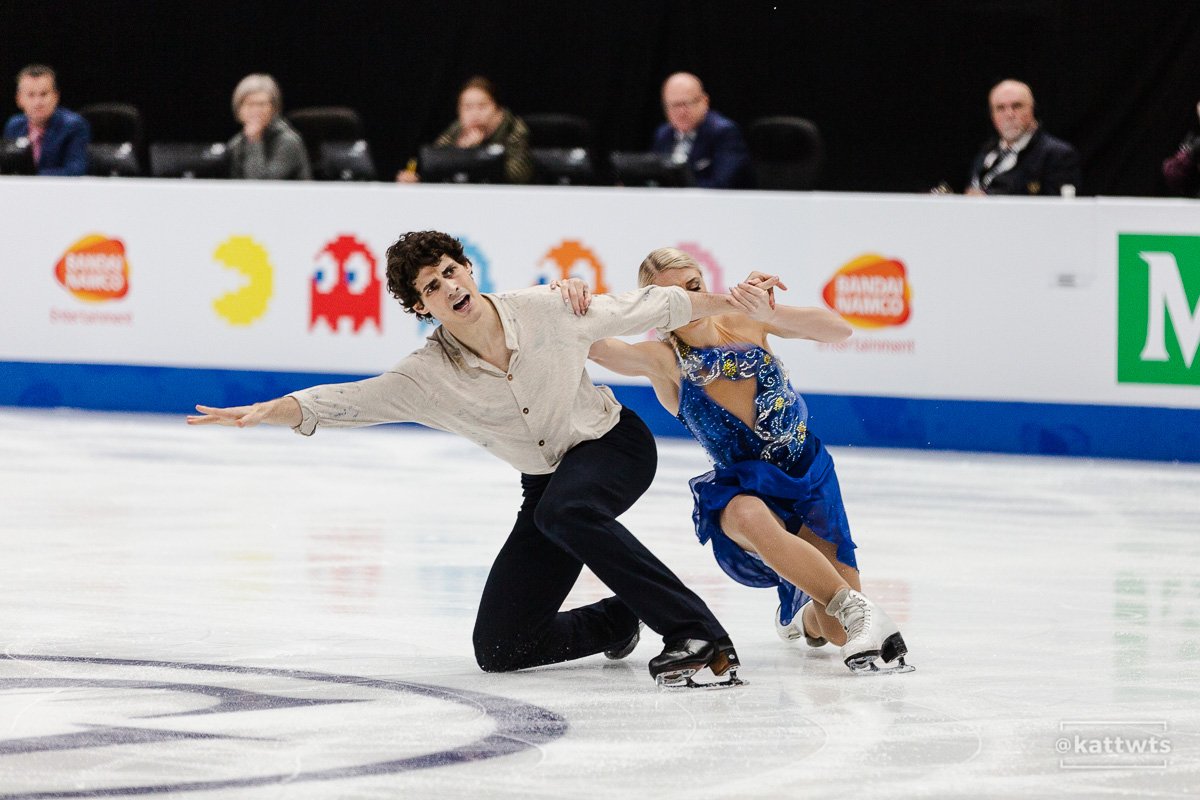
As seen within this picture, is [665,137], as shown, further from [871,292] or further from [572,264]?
[871,292]

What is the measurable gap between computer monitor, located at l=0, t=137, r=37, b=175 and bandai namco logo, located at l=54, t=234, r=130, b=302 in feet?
2.24

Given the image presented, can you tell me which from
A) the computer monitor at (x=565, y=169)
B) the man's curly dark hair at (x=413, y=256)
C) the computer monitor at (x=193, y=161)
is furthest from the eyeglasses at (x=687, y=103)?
the man's curly dark hair at (x=413, y=256)

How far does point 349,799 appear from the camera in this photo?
313 centimetres

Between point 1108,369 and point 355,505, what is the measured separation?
3432 mm

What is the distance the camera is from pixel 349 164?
9.72 metres

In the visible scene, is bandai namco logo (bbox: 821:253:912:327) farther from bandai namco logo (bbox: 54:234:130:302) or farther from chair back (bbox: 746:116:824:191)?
bandai namco logo (bbox: 54:234:130:302)

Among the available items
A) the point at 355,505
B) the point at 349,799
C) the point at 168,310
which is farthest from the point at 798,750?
the point at 168,310

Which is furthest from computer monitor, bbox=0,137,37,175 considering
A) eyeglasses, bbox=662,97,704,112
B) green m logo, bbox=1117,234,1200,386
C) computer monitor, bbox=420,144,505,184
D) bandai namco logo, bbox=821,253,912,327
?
green m logo, bbox=1117,234,1200,386

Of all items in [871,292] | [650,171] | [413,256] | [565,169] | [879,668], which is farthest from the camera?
[565,169]

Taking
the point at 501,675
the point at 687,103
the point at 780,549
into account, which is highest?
the point at 687,103

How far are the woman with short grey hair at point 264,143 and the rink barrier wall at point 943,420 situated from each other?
3.48ft

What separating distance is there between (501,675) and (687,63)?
8085 mm

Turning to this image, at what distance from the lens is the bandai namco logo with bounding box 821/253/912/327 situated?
8.45m

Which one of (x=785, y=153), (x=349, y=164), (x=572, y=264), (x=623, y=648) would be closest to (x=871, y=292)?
(x=572, y=264)
